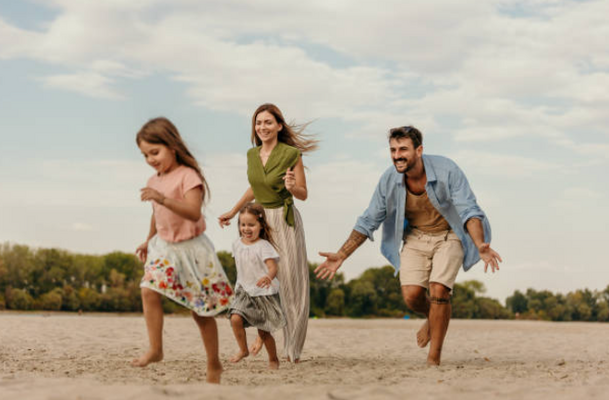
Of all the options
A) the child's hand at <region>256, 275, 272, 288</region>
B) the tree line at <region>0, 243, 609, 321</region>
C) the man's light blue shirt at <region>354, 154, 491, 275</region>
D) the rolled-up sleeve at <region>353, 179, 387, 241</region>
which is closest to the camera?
the child's hand at <region>256, 275, 272, 288</region>

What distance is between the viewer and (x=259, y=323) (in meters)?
7.32

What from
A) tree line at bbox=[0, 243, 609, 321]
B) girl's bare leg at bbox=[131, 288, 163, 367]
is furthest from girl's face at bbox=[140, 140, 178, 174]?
tree line at bbox=[0, 243, 609, 321]

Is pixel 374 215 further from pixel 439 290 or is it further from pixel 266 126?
pixel 266 126

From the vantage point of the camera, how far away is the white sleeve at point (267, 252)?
23.2ft

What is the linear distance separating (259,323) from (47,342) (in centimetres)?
506

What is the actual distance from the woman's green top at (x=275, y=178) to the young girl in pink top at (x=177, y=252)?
86.6 inches

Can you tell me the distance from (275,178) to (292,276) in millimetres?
1098

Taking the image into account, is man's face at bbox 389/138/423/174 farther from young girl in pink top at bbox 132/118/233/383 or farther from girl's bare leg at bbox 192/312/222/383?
girl's bare leg at bbox 192/312/222/383

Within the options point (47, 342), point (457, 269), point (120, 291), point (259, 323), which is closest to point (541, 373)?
point (457, 269)

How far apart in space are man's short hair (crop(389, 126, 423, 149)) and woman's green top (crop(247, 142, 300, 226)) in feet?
3.34

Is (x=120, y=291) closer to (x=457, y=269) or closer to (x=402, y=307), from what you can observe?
(x=402, y=307)

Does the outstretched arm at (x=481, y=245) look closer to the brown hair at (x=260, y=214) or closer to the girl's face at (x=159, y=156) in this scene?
the brown hair at (x=260, y=214)

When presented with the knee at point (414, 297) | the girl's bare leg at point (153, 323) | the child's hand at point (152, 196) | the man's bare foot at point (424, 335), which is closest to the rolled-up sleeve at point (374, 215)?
the knee at point (414, 297)

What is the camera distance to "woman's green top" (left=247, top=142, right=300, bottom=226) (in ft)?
24.7
